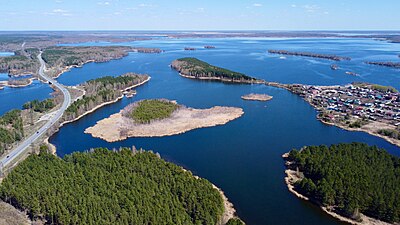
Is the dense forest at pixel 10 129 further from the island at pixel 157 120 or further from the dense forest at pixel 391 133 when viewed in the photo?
the dense forest at pixel 391 133

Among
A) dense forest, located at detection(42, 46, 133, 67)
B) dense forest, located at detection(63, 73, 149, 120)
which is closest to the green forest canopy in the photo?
dense forest, located at detection(63, 73, 149, 120)

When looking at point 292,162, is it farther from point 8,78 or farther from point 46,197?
point 8,78

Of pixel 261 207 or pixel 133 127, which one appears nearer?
pixel 261 207

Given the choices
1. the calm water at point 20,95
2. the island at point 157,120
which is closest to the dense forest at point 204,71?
the island at point 157,120

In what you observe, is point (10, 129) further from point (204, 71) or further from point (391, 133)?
point (204, 71)

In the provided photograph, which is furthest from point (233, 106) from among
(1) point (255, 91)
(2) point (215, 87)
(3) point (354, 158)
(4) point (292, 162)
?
(3) point (354, 158)
